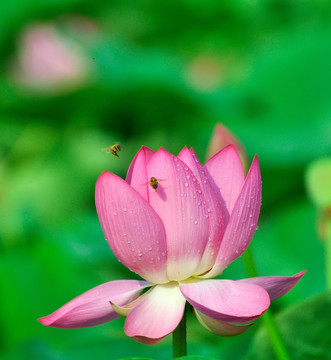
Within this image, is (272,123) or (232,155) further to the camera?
(272,123)

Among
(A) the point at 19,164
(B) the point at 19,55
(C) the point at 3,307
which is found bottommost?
(C) the point at 3,307

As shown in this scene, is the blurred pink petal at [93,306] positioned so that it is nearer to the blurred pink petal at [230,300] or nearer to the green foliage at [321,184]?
the blurred pink petal at [230,300]

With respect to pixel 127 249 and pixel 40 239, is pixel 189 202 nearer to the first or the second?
pixel 127 249

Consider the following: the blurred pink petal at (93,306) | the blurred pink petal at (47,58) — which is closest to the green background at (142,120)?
the blurred pink petal at (47,58)

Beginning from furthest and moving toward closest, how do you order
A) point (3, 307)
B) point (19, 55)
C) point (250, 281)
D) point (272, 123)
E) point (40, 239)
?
point (19, 55) → point (272, 123) → point (40, 239) → point (3, 307) → point (250, 281)

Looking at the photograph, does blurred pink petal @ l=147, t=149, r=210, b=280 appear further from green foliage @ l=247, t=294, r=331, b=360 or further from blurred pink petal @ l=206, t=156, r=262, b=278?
green foliage @ l=247, t=294, r=331, b=360

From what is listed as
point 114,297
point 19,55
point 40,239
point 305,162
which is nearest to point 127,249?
point 114,297

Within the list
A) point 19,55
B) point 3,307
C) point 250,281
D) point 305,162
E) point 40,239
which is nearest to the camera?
point 250,281

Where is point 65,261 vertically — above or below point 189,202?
below
